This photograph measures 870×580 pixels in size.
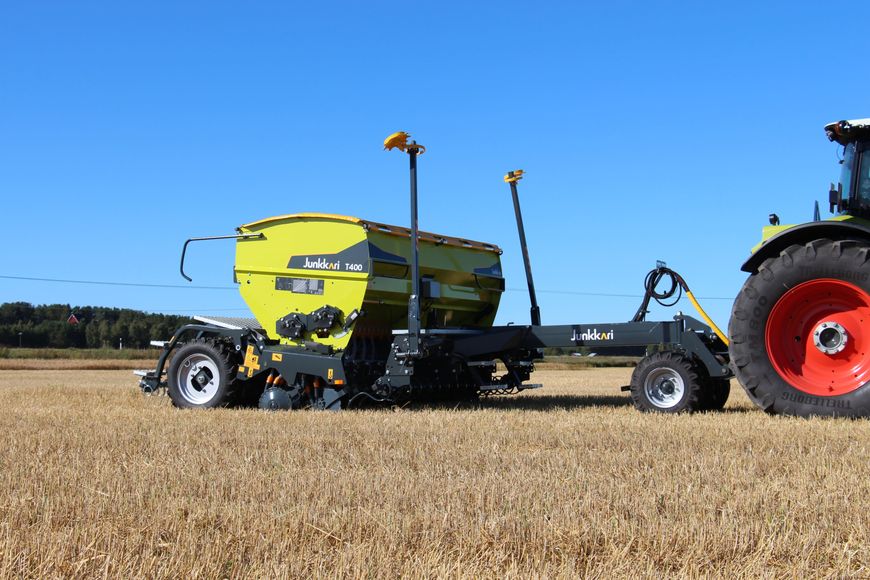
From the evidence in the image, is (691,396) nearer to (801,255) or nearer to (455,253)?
(801,255)

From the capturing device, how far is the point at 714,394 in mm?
9883

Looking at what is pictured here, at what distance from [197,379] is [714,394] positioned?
6291 mm

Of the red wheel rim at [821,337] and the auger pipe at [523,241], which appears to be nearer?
the red wheel rim at [821,337]

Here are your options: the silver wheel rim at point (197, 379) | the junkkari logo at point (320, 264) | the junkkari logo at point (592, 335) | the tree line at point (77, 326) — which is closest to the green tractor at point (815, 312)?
the junkkari logo at point (592, 335)

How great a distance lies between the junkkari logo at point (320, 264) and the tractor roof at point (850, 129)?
5519 millimetres

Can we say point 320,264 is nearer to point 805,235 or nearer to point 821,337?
point 805,235

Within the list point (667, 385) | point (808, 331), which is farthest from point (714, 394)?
point (808, 331)

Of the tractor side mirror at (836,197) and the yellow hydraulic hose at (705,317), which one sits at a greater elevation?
the tractor side mirror at (836,197)

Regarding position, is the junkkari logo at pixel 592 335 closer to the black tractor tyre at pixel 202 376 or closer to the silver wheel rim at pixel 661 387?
the silver wheel rim at pixel 661 387

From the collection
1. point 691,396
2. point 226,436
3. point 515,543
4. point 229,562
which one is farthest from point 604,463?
point 691,396

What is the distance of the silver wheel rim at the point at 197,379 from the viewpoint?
11.4 meters

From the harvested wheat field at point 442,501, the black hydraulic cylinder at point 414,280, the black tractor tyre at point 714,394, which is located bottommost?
the harvested wheat field at point 442,501

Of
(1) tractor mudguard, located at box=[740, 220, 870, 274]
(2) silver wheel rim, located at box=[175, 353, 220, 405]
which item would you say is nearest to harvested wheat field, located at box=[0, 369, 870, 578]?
(1) tractor mudguard, located at box=[740, 220, 870, 274]

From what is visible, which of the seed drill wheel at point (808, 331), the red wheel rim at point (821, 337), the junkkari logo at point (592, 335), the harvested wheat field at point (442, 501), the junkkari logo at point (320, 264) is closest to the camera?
the harvested wheat field at point (442, 501)
